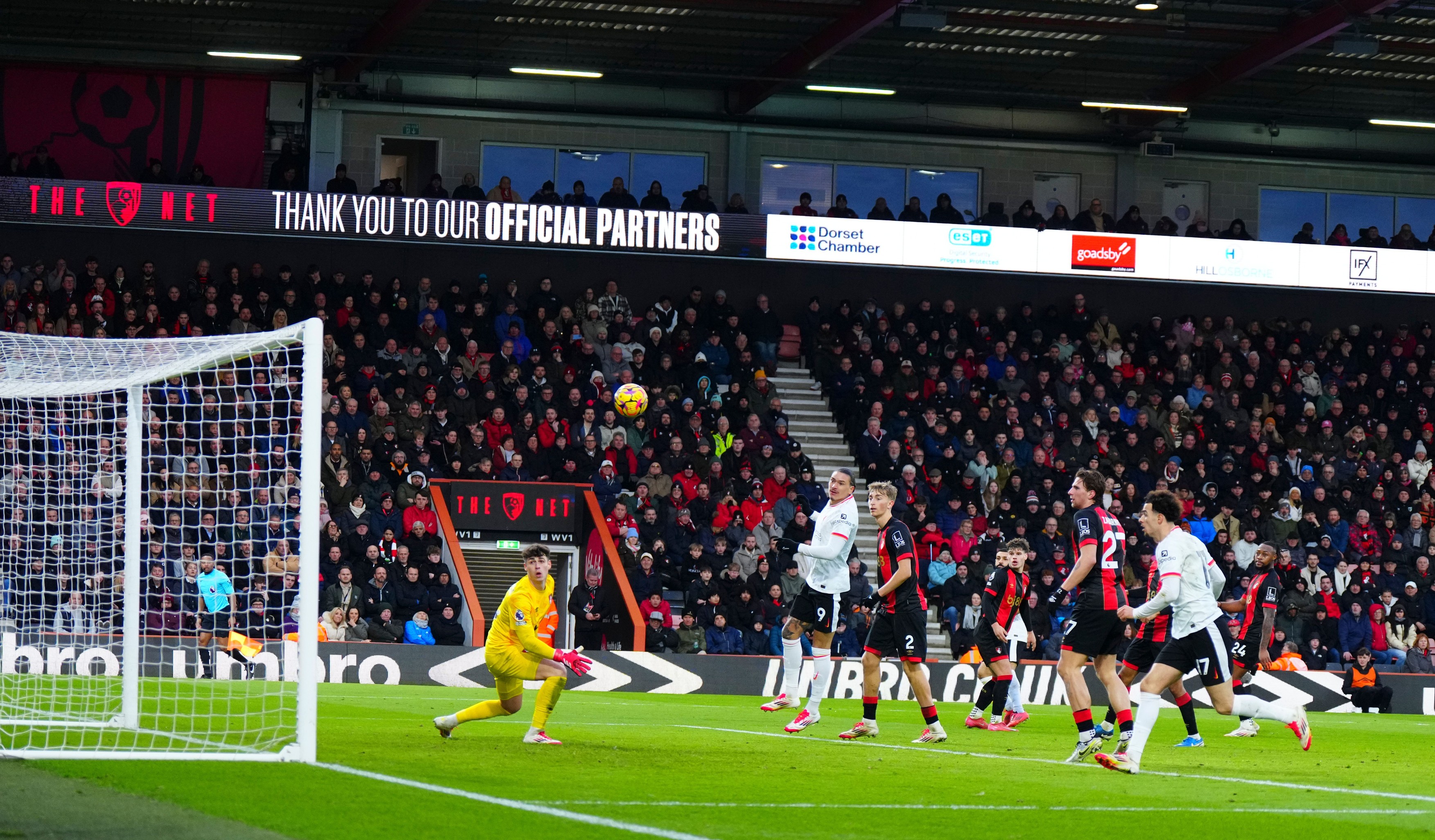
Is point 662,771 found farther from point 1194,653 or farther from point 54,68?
point 54,68

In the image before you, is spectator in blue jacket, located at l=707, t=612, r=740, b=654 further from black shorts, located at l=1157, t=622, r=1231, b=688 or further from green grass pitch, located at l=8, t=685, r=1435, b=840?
black shorts, located at l=1157, t=622, r=1231, b=688

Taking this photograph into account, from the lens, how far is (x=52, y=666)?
1562 cm

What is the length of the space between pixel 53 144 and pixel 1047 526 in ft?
57.0

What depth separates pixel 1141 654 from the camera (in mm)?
11945

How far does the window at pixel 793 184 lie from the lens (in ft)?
108

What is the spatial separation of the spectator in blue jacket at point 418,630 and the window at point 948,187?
48.3 feet

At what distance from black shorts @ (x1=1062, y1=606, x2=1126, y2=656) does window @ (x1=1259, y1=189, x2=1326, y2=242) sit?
24.6m

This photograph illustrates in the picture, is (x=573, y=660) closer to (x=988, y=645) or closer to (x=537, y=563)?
(x=537, y=563)

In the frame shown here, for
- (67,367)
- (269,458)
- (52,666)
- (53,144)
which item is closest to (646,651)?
(269,458)

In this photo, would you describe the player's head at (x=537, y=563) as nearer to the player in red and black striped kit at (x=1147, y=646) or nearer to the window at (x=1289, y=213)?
the player in red and black striped kit at (x=1147, y=646)

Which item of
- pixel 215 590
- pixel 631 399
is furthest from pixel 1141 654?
pixel 631 399

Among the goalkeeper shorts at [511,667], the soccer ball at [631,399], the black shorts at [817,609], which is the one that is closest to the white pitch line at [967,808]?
the goalkeeper shorts at [511,667]

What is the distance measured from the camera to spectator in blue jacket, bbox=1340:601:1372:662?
26.0 meters

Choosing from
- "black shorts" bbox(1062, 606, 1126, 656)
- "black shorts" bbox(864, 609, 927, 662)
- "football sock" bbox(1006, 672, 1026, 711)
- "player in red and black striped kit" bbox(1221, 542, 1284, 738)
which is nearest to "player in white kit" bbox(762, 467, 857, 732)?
"black shorts" bbox(864, 609, 927, 662)
